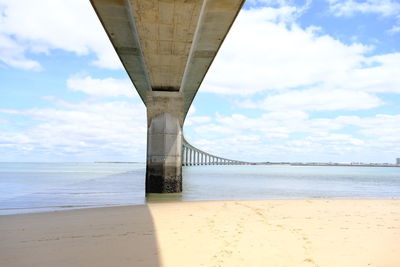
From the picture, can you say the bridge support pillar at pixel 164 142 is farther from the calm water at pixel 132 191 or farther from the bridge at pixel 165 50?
the calm water at pixel 132 191

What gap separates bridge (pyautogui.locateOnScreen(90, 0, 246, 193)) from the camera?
32.3ft

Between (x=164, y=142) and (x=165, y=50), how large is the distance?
707cm

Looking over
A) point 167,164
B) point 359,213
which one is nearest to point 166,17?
point 359,213

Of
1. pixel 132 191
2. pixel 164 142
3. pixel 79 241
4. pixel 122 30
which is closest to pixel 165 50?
pixel 122 30

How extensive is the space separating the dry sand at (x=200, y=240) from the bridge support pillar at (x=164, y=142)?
808cm

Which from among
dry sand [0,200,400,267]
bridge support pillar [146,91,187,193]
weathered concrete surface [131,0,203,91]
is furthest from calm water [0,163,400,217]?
weathered concrete surface [131,0,203,91]

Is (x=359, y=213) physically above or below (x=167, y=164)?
below

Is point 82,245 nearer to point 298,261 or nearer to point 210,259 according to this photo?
point 210,259

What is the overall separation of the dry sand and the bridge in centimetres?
601

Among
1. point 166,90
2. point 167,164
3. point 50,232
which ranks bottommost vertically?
point 50,232

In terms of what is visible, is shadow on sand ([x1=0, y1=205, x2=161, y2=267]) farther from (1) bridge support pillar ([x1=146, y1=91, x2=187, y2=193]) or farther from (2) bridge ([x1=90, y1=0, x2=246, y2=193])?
(1) bridge support pillar ([x1=146, y1=91, x2=187, y2=193])

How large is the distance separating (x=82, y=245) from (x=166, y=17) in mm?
6752

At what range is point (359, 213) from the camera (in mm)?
11664

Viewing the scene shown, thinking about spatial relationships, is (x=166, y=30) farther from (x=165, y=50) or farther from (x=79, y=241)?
(x=79, y=241)
